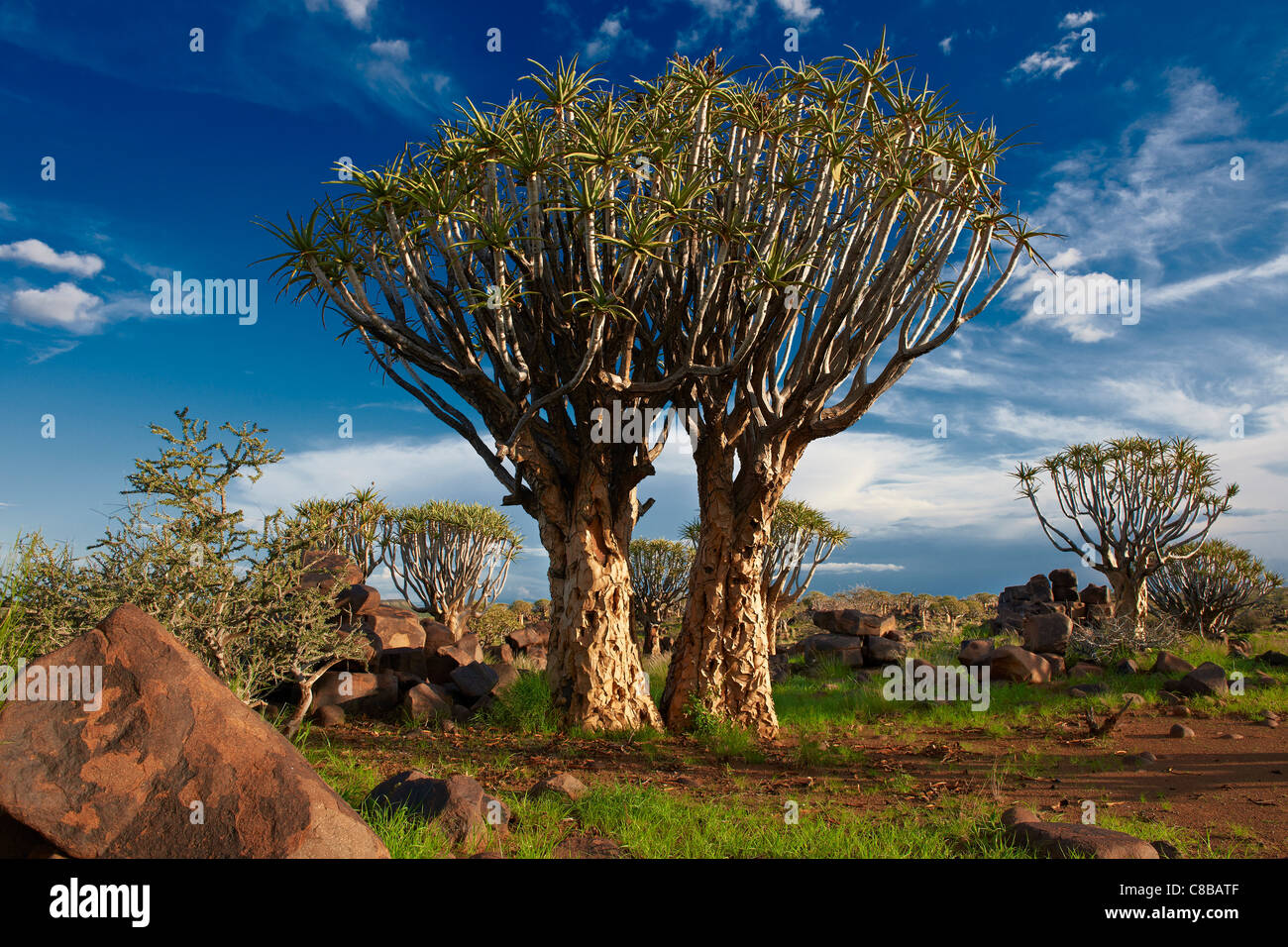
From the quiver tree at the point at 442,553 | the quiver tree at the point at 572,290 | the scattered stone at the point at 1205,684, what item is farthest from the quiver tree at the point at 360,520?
the scattered stone at the point at 1205,684

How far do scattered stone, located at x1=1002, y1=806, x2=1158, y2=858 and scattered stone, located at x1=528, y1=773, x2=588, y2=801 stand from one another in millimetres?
3195

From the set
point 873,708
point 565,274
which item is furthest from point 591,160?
point 873,708

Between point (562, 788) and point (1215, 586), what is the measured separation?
21950mm

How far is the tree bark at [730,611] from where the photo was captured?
919cm

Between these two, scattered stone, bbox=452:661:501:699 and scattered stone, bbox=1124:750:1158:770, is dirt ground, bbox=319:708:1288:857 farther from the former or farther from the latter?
scattered stone, bbox=452:661:501:699

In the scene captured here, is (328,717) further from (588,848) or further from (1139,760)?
(1139,760)

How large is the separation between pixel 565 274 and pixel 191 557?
16.6ft

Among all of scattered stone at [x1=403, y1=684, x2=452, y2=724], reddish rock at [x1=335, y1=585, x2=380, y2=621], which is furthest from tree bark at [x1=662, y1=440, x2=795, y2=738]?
reddish rock at [x1=335, y1=585, x2=380, y2=621]

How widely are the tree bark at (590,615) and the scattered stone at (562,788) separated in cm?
258

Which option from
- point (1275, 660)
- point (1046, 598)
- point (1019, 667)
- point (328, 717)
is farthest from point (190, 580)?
point (1046, 598)

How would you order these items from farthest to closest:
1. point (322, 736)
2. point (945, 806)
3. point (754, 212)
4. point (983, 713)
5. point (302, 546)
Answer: point (983, 713)
point (754, 212)
point (322, 736)
point (302, 546)
point (945, 806)

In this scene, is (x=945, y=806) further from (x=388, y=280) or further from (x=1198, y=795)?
(x=388, y=280)

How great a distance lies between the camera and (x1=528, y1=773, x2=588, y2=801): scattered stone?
607 cm
